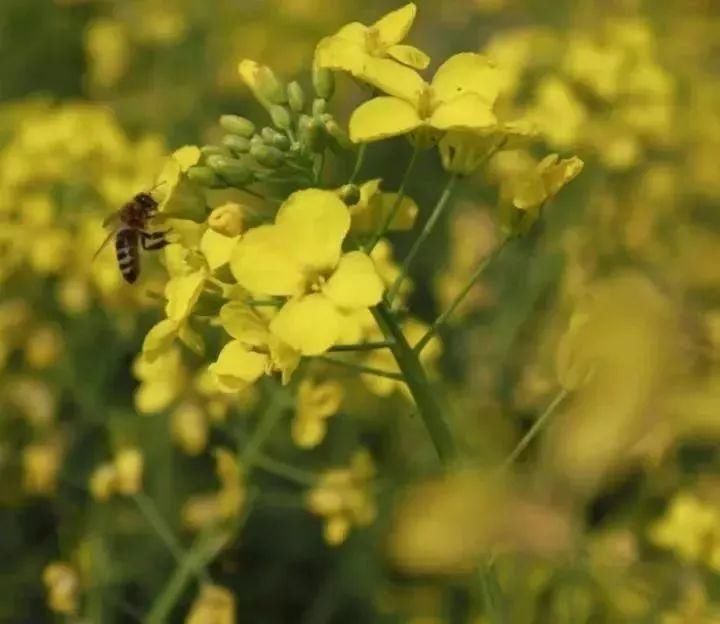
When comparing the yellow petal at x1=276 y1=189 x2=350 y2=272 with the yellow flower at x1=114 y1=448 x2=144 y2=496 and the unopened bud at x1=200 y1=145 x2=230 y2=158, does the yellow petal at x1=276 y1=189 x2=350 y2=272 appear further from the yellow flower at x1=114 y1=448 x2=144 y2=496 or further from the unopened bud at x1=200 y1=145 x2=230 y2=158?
the yellow flower at x1=114 y1=448 x2=144 y2=496

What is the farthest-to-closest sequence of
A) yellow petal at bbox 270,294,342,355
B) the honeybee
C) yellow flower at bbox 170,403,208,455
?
yellow flower at bbox 170,403,208,455 < the honeybee < yellow petal at bbox 270,294,342,355

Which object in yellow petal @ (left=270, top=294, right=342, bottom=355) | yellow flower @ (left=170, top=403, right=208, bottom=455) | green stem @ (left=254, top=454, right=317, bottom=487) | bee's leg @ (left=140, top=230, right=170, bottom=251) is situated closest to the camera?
yellow petal @ (left=270, top=294, right=342, bottom=355)

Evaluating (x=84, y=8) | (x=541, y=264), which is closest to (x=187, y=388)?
(x=541, y=264)

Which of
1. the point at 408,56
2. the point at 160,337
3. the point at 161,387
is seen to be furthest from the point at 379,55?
the point at 161,387

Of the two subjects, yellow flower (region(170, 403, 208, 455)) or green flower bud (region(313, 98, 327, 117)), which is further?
yellow flower (region(170, 403, 208, 455))

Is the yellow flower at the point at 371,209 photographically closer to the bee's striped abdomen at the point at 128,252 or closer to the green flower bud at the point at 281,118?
the green flower bud at the point at 281,118

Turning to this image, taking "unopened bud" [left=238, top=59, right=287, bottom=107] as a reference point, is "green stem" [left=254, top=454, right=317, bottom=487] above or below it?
below

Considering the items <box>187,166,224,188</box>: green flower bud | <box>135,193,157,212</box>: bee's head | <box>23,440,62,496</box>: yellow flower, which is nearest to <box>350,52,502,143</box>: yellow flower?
<box>187,166,224,188</box>: green flower bud

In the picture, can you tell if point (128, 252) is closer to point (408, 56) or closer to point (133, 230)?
point (133, 230)
